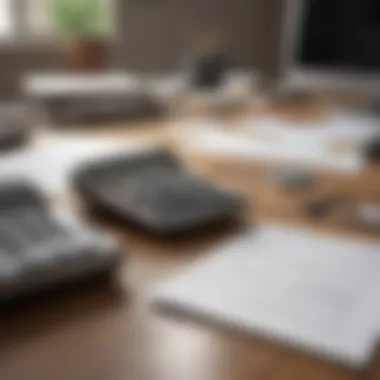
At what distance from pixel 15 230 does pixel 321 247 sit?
34cm

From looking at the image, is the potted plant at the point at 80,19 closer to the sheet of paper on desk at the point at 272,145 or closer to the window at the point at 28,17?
the window at the point at 28,17

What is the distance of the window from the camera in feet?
7.94

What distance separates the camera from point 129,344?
0.64 meters

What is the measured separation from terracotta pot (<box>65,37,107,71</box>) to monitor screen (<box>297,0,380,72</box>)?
68 centimetres

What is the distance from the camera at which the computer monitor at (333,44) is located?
1.68m

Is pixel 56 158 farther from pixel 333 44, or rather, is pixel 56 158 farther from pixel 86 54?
pixel 86 54

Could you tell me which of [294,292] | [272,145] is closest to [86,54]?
[272,145]

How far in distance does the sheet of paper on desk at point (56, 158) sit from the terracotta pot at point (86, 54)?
725mm

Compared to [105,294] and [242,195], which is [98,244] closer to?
[105,294]

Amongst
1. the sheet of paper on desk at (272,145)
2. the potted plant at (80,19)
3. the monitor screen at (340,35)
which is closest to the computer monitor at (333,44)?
the monitor screen at (340,35)

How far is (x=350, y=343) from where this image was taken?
0.64 metres

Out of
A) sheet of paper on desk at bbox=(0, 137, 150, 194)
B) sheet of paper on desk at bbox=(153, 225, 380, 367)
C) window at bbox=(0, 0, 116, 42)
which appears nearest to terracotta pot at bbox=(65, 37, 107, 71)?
window at bbox=(0, 0, 116, 42)

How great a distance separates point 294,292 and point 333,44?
112 centimetres

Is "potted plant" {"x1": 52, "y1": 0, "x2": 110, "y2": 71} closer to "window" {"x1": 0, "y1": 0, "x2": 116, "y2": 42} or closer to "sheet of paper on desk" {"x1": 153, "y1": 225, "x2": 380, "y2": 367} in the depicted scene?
"window" {"x1": 0, "y1": 0, "x2": 116, "y2": 42}
